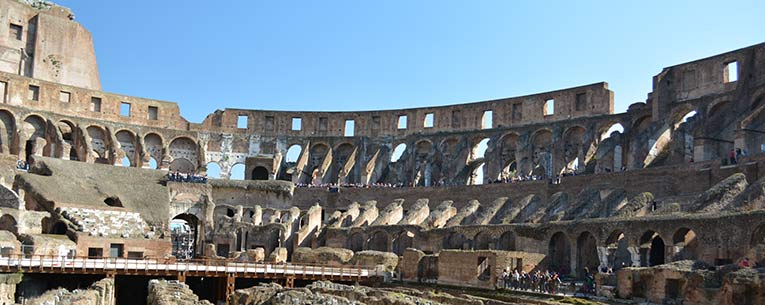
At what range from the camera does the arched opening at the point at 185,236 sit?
5503 centimetres

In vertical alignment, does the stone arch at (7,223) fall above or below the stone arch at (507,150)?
below

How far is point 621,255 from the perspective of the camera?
36.8m

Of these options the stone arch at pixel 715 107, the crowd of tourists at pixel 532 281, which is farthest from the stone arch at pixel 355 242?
the stone arch at pixel 715 107

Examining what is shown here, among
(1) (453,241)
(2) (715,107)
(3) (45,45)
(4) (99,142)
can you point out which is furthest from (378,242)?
(3) (45,45)

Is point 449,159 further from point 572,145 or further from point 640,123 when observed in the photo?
Answer: point 640,123

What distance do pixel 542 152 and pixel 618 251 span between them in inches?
788

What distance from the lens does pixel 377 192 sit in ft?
187

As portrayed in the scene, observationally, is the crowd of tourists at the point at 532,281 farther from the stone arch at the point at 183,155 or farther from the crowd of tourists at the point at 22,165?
the stone arch at the point at 183,155

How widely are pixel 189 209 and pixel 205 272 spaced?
18.6 m

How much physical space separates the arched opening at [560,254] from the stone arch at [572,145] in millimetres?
13805

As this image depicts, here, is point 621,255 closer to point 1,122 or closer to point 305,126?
point 305,126

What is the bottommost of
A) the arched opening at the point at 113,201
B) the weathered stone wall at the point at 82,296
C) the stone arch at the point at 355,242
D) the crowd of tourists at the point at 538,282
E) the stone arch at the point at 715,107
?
the weathered stone wall at the point at 82,296

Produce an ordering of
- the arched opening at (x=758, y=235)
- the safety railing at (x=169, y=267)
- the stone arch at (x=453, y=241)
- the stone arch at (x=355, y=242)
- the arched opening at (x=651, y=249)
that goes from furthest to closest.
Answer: the stone arch at (x=355, y=242) → the stone arch at (x=453, y=241) → the arched opening at (x=651, y=249) → the safety railing at (x=169, y=267) → the arched opening at (x=758, y=235)

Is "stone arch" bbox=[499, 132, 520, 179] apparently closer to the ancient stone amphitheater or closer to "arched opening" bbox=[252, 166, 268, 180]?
the ancient stone amphitheater
